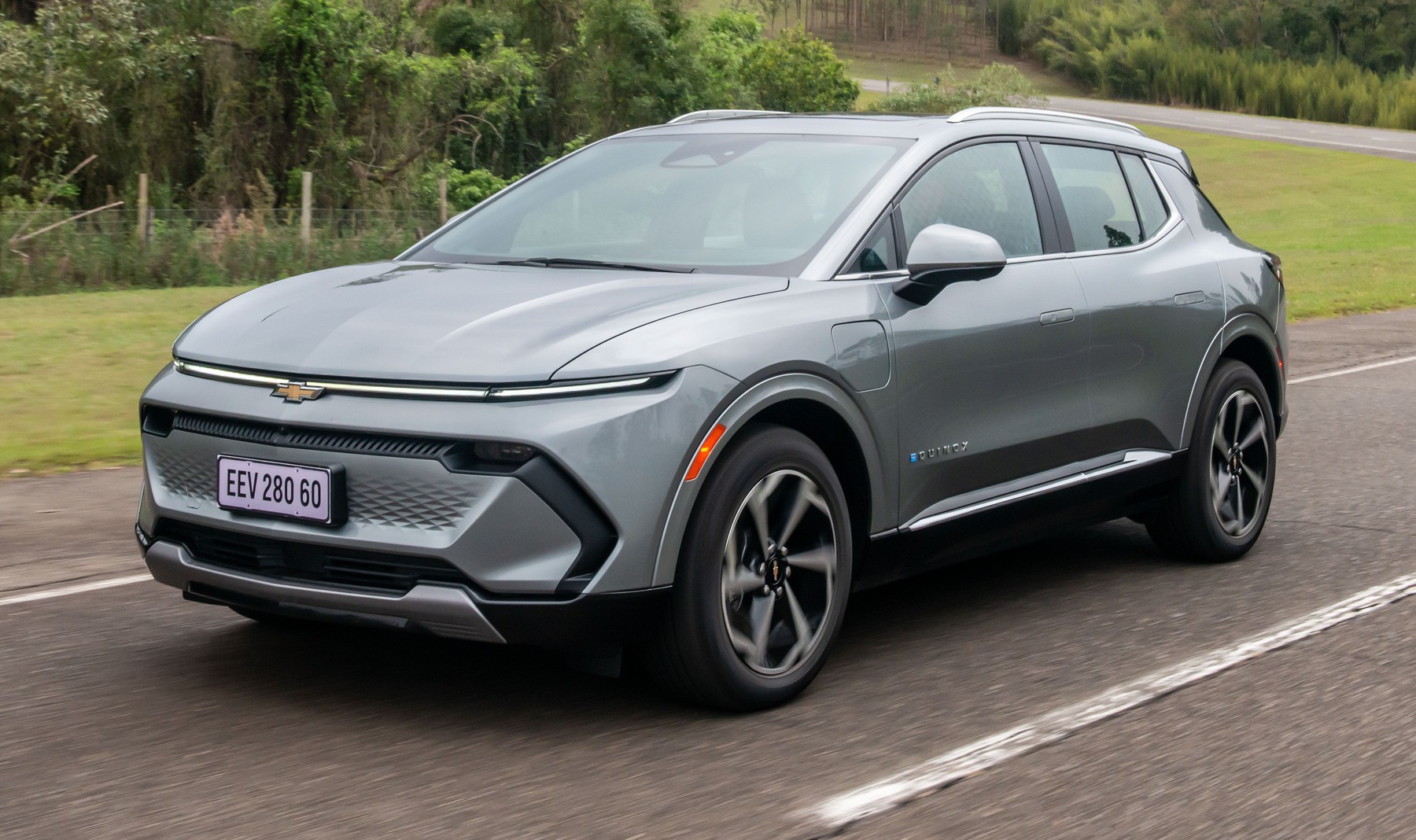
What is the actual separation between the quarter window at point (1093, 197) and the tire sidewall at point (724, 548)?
1841 millimetres

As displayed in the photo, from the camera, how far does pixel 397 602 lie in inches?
156

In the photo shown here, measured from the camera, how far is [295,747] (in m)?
4.07

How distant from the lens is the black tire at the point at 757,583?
13.8ft

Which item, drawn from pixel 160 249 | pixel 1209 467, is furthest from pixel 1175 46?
pixel 1209 467

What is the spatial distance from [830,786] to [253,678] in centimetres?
183

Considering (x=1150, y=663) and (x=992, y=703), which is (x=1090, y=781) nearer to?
(x=992, y=703)

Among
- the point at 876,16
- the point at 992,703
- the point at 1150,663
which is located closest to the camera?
the point at 992,703

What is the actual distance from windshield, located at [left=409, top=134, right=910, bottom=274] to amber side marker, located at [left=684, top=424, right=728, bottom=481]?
31.4 inches

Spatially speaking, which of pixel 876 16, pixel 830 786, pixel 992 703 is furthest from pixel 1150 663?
pixel 876 16

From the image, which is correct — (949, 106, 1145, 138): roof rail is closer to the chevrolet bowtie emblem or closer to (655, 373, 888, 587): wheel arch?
(655, 373, 888, 587): wheel arch

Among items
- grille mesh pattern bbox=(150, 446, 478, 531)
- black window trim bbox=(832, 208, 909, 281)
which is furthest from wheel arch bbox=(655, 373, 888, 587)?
grille mesh pattern bbox=(150, 446, 478, 531)

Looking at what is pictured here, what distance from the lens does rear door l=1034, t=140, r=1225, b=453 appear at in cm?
577

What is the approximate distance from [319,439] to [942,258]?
6.34 feet

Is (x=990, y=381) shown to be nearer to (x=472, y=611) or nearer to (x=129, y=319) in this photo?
(x=472, y=611)
